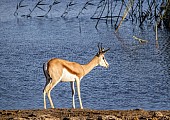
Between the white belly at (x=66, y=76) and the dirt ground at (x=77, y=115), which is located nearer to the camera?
the dirt ground at (x=77, y=115)

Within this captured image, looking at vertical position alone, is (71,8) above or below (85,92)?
above

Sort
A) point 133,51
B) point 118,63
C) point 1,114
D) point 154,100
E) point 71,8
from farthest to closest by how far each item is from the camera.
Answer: point 71,8 → point 133,51 → point 118,63 → point 154,100 → point 1,114

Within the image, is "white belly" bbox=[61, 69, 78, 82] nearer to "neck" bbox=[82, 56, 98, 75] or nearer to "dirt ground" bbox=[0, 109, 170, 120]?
"neck" bbox=[82, 56, 98, 75]

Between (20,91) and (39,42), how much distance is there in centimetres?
669

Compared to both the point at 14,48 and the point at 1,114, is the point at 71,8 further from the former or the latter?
the point at 1,114

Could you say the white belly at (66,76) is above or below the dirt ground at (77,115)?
above

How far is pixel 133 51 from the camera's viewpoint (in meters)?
17.4

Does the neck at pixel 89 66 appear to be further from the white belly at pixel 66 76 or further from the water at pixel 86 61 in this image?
the white belly at pixel 66 76

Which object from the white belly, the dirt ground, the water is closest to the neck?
the water

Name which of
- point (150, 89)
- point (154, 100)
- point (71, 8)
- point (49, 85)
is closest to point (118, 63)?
point (150, 89)

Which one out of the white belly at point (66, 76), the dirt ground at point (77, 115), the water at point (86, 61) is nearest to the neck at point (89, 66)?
the water at point (86, 61)

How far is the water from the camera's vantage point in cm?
1155

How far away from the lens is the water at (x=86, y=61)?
455 inches

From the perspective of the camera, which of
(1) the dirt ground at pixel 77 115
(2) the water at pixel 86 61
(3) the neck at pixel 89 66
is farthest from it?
(2) the water at pixel 86 61
